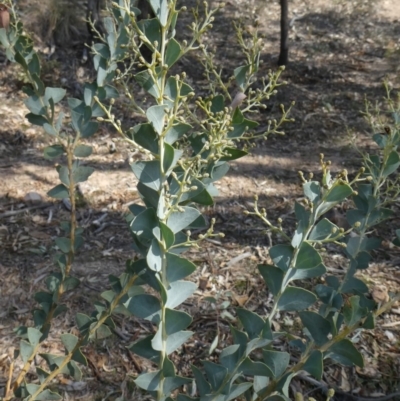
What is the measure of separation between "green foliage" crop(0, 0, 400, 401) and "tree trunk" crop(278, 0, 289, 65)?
4110 mm

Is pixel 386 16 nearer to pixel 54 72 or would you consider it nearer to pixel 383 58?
pixel 383 58

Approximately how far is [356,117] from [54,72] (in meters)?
3.01

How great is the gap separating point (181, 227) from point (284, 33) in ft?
16.0

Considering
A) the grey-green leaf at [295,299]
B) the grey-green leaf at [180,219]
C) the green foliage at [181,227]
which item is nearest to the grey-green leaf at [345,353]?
the green foliage at [181,227]

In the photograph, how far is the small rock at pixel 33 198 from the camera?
3.57 meters

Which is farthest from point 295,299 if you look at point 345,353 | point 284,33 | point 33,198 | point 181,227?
point 284,33

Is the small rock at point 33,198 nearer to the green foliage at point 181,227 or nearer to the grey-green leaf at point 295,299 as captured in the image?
the green foliage at point 181,227

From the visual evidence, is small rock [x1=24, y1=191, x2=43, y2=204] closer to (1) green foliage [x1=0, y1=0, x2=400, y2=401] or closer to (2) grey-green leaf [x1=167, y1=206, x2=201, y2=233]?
(1) green foliage [x1=0, y1=0, x2=400, y2=401]

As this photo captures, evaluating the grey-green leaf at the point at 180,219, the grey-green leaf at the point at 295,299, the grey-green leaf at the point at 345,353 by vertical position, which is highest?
the grey-green leaf at the point at 180,219

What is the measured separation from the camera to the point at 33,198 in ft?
11.7

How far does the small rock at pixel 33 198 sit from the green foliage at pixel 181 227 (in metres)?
1.88

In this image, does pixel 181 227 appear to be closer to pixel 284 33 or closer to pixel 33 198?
pixel 33 198

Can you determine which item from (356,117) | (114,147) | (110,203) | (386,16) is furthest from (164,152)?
(386,16)

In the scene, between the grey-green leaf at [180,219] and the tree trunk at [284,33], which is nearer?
the grey-green leaf at [180,219]
